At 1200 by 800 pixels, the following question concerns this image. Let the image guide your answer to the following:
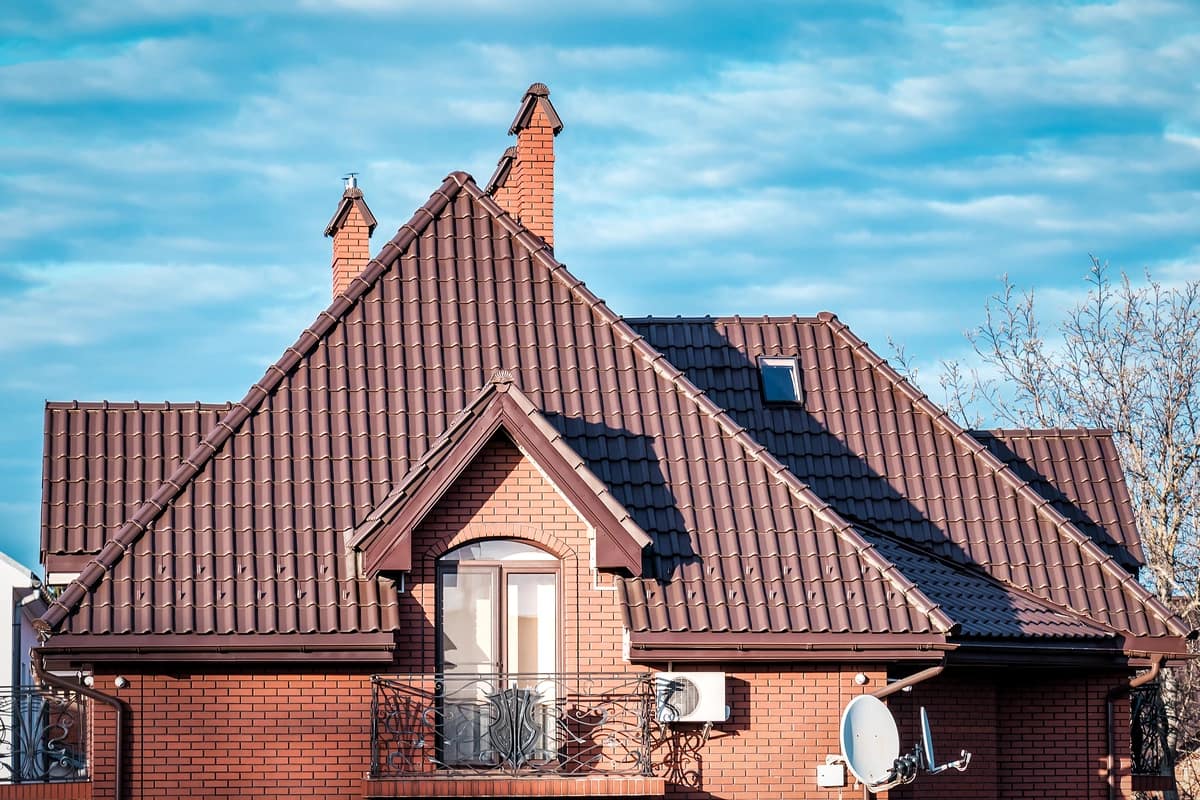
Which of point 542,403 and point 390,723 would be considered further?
point 542,403

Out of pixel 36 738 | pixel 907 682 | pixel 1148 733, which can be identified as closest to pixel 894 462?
pixel 907 682

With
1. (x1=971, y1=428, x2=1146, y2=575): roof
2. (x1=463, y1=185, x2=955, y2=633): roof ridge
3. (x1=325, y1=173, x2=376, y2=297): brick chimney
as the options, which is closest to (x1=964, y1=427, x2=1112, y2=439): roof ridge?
(x1=971, y1=428, x2=1146, y2=575): roof

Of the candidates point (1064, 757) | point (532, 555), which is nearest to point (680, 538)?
point (532, 555)

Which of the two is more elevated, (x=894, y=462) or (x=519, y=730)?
(x=894, y=462)

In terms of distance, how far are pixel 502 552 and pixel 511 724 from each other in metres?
1.67

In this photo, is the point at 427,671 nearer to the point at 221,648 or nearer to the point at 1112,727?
the point at 221,648

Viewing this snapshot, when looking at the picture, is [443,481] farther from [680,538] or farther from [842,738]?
[842,738]

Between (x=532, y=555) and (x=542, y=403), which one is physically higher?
(x=542, y=403)

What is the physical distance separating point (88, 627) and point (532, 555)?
4.06 m

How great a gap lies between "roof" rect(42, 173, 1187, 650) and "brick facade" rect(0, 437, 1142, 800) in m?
0.48

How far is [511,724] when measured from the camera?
15.8 m

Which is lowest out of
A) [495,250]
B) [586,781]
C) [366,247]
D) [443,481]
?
[586,781]

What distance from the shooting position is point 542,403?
57.9 ft

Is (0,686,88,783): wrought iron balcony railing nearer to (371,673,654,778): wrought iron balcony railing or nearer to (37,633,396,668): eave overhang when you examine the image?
(37,633,396,668): eave overhang
